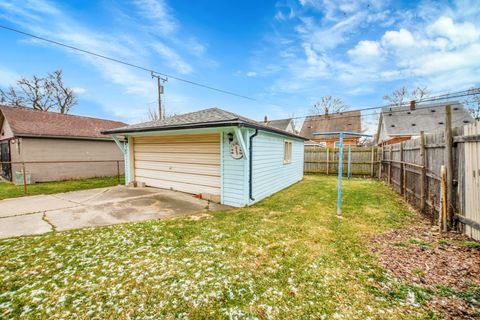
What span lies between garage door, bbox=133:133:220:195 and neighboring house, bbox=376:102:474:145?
62.2 feet

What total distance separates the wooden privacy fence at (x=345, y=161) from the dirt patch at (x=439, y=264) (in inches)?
352

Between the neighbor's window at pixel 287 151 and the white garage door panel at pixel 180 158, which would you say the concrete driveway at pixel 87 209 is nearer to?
the white garage door panel at pixel 180 158

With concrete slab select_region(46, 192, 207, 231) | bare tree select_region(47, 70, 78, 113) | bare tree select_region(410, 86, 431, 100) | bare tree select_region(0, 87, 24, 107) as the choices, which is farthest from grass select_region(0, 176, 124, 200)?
bare tree select_region(410, 86, 431, 100)

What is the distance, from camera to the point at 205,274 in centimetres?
246

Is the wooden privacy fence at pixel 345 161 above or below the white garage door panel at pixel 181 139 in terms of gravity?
below

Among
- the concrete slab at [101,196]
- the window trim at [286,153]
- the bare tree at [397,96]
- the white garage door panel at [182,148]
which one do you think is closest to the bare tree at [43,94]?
the white garage door panel at [182,148]

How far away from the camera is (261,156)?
6.19 m

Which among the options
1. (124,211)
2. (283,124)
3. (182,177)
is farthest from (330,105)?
(124,211)

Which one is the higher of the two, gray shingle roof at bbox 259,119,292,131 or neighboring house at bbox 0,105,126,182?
gray shingle roof at bbox 259,119,292,131

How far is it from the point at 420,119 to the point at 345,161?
46.5ft

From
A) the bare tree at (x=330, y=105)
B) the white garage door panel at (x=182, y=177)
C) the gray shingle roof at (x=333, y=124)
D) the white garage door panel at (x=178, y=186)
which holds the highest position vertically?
the bare tree at (x=330, y=105)

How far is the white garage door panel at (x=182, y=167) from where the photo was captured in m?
6.19

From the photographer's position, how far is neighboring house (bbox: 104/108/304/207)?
214 inches

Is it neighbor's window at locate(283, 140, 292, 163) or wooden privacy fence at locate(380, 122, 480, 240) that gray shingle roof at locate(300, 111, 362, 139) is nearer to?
neighbor's window at locate(283, 140, 292, 163)
